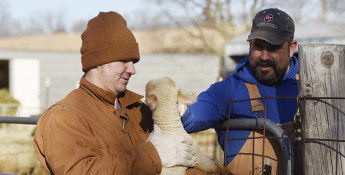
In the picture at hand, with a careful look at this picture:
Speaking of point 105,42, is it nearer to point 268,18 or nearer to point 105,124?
point 105,124

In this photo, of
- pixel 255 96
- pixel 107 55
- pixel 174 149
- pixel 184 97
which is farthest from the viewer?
pixel 255 96

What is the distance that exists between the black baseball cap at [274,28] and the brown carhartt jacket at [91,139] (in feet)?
3.31

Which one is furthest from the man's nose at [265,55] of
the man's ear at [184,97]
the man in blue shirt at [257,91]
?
the man's ear at [184,97]

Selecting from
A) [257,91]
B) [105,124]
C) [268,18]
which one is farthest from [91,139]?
[268,18]

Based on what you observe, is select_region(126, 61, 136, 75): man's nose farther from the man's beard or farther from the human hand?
the man's beard

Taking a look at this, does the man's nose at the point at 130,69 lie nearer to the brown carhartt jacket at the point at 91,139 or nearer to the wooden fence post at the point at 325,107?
the brown carhartt jacket at the point at 91,139

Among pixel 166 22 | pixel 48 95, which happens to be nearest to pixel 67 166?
pixel 48 95

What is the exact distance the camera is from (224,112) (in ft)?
9.41

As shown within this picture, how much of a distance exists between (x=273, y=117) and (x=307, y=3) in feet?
97.4

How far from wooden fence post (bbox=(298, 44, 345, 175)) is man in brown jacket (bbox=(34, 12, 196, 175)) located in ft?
2.07

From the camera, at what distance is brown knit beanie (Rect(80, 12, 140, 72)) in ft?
8.52

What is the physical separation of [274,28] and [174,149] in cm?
Result: 114

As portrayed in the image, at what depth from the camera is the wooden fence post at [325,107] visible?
87.7 inches

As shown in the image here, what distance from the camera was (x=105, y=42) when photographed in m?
2.62
